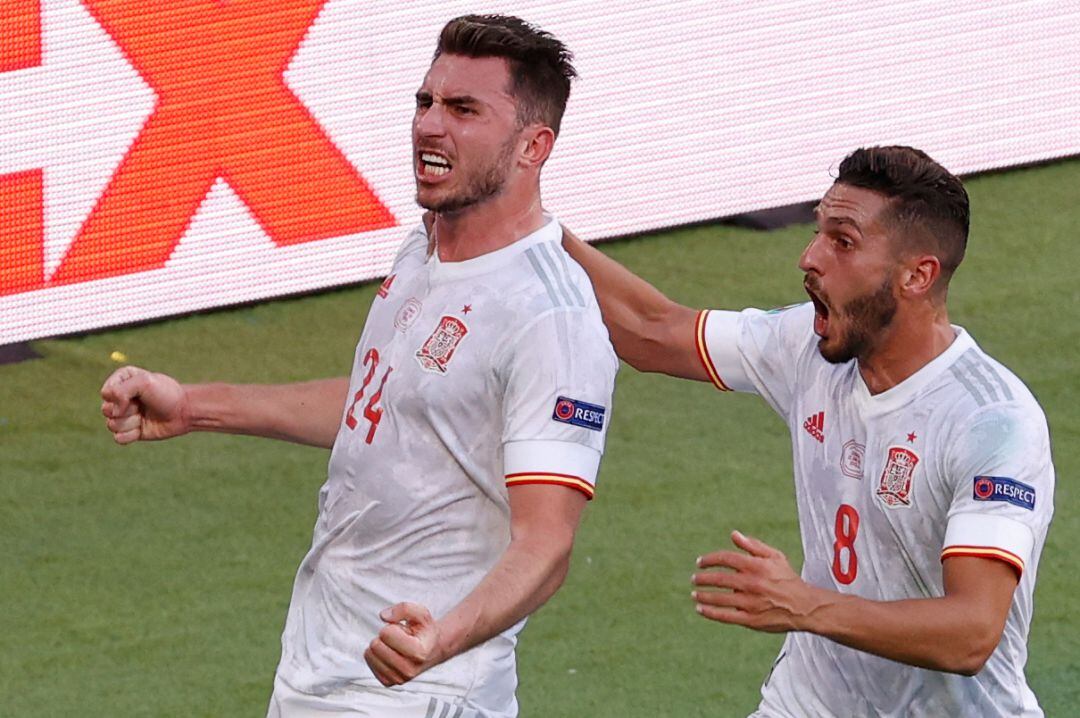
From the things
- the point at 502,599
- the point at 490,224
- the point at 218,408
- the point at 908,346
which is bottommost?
the point at 218,408

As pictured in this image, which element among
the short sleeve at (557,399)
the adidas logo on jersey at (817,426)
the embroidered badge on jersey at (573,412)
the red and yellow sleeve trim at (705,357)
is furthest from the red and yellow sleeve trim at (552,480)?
the red and yellow sleeve trim at (705,357)

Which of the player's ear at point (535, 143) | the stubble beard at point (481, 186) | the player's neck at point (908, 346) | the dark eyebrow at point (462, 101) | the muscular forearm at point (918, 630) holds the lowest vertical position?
the muscular forearm at point (918, 630)

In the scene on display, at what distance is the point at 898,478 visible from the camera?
4590mm

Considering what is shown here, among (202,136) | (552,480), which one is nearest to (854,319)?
(552,480)

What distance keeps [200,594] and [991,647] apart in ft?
12.2

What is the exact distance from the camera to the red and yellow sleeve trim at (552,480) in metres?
4.30

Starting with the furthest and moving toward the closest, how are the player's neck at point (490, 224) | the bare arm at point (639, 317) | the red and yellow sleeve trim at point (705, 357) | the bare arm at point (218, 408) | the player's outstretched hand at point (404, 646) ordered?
the bare arm at point (639, 317) < the red and yellow sleeve trim at point (705, 357) < the bare arm at point (218, 408) < the player's neck at point (490, 224) < the player's outstretched hand at point (404, 646)

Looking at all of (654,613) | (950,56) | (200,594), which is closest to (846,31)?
(950,56)

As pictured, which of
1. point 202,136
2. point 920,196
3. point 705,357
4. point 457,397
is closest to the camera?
point 457,397

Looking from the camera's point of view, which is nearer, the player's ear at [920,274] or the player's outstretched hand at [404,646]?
the player's outstretched hand at [404,646]

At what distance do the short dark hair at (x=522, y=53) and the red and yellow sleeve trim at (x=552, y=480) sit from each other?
0.83 m

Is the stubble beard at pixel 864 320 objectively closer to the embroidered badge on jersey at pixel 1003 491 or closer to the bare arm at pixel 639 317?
the embroidered badge on jersey at pixel 1003 491

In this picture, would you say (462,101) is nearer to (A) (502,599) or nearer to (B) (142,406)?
(B) (142,406)

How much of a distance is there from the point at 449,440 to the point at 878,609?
3.21ft
